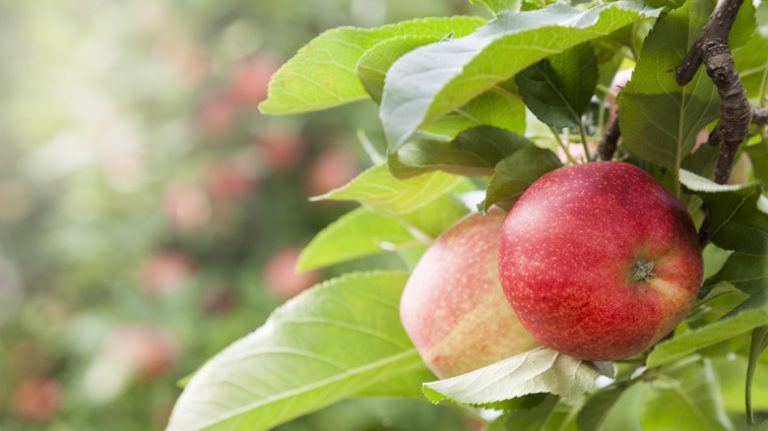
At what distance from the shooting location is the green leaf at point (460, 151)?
0.49 metres

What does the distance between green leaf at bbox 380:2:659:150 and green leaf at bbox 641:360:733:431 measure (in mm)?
381

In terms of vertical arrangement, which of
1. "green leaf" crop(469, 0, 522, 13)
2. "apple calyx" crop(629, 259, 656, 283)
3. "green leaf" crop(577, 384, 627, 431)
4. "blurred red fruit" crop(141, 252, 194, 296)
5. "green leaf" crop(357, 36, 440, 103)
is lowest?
"blurred red fruit" crop(141, 252, 194, 296)

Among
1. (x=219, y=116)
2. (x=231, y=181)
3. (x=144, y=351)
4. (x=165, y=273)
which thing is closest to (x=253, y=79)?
(x=219, y=116)

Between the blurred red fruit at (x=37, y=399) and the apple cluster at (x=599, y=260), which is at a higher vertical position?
the apple cluster at (x=599, y=260)

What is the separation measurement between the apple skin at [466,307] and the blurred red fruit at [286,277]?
1359 mm

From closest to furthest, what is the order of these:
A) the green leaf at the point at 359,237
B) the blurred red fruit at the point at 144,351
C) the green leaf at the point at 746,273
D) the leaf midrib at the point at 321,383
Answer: the green leaf at the point at 746,273
the leaf midrib at the point at 321,383
the green leaf at the point at 359,237
the blurred red fruit at the point at 144,351

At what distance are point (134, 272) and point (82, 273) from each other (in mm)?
178

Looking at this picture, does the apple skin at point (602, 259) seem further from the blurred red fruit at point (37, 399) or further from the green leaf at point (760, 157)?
the blurred red fruit at point (37, 399)

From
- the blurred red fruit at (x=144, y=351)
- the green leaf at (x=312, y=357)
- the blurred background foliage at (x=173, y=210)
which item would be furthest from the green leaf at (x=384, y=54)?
the blurred red fruit at (x=144, y=351)

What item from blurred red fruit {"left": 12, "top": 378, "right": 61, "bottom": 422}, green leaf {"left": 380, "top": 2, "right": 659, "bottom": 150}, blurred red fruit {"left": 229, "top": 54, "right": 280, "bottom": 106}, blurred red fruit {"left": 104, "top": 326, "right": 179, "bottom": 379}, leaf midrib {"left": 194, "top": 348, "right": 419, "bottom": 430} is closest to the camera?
green leaf {"left": 380, "top": 2, "right": 659, "bottom": 150}

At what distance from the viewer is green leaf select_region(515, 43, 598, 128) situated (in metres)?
0.47

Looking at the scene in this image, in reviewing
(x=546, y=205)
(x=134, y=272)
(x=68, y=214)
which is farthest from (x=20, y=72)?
(x=546, y=205)

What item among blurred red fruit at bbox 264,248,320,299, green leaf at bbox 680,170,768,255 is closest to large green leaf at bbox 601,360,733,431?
green leaf at bbox 680,170,768,255

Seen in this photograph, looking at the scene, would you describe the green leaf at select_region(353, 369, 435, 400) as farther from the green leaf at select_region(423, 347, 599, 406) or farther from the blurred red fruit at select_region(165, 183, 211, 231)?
the blurred red fruit at select_region(165, 183, 211, 231)
